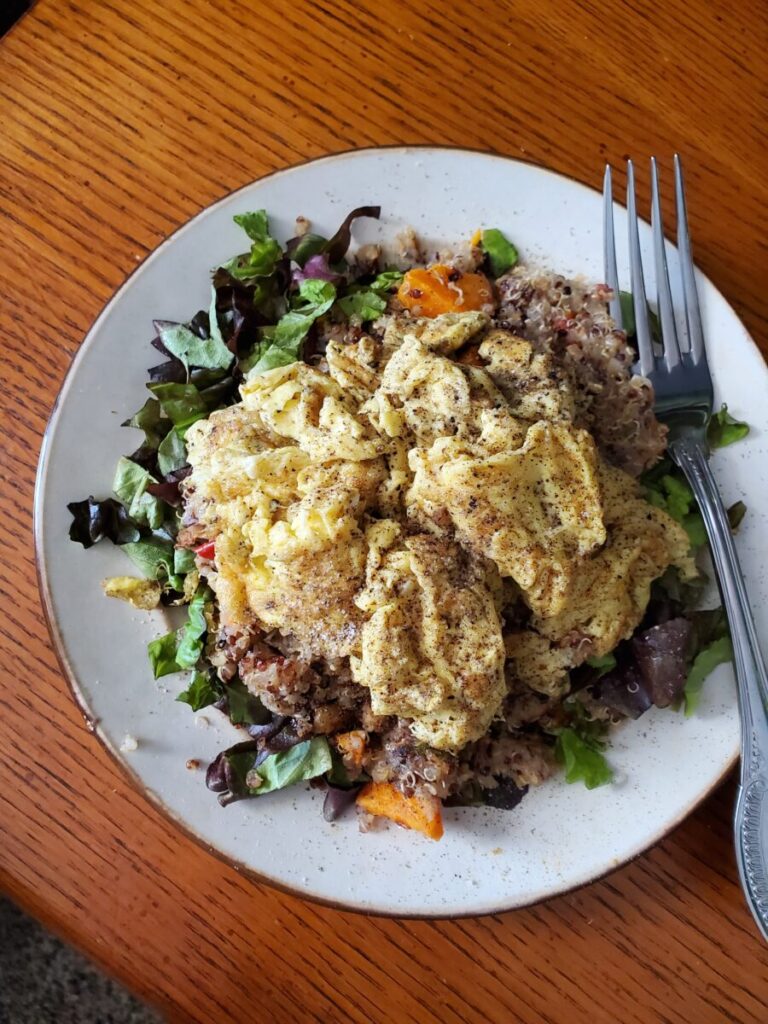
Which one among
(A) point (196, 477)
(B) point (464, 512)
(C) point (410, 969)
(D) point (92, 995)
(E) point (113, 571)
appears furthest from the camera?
(D) point (92, 995)

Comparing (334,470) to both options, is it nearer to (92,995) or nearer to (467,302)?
(467,302)

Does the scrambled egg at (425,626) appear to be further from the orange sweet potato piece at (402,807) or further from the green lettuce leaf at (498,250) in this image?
the green lettuce leaf at (498,250)

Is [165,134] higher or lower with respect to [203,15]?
lower

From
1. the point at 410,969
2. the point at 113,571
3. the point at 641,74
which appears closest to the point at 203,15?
the point at 641,74

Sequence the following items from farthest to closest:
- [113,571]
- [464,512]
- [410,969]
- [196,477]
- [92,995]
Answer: [92,995]
[410,969]
[113,571]
[196,477]
[464,512]

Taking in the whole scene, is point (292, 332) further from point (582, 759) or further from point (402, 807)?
point (582, 759)

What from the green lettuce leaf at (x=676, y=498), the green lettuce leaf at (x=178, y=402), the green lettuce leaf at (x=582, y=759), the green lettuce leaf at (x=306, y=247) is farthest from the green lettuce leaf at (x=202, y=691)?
the green lettuce leaf at (x=676, y=498)

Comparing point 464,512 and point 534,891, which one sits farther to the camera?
point 534,891
